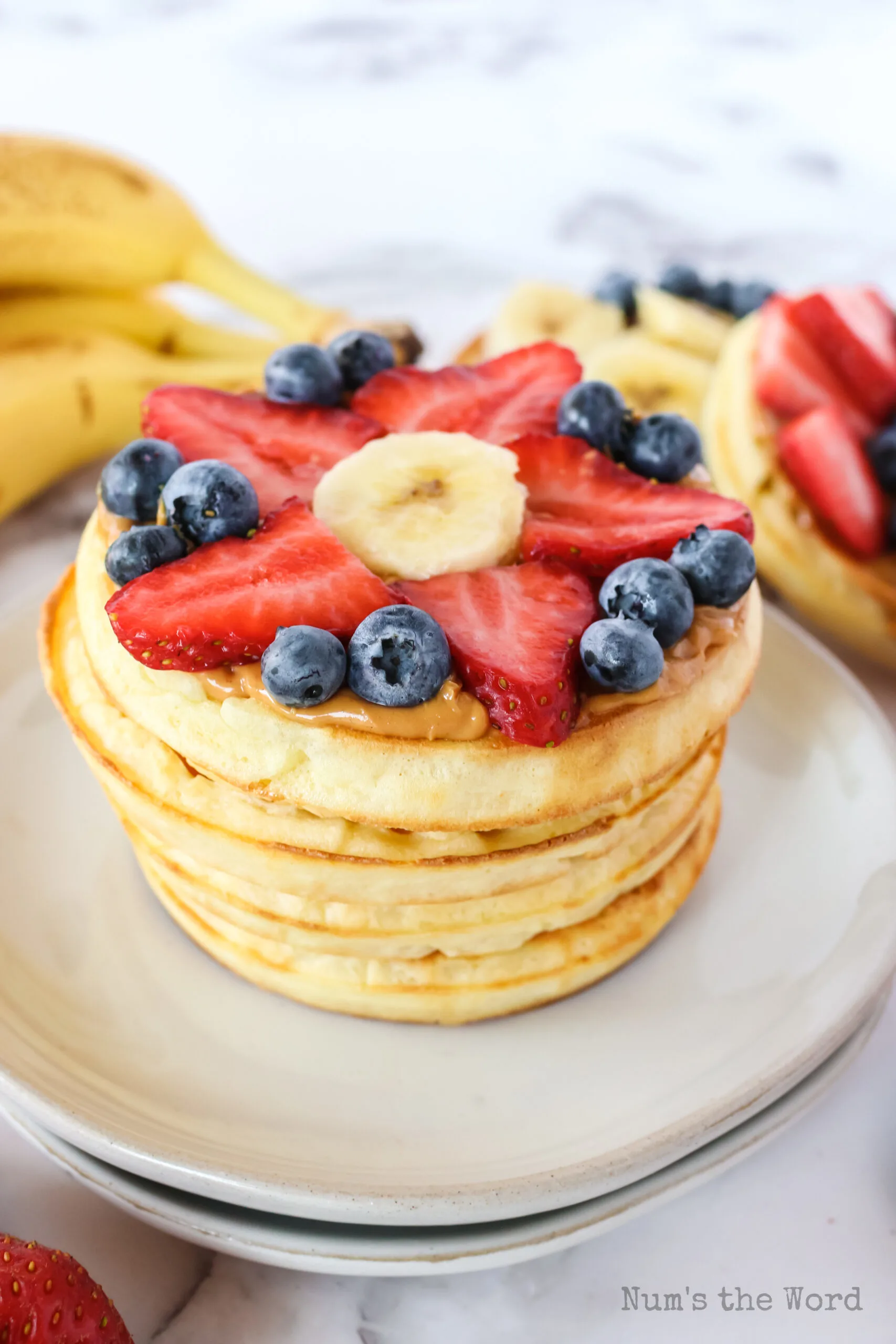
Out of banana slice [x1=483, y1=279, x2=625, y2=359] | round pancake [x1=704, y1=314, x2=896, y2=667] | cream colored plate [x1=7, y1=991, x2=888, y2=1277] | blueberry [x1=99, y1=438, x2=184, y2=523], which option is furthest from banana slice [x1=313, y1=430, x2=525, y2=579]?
banana slice [x1=483, y1=279, x2=625, y2=359]

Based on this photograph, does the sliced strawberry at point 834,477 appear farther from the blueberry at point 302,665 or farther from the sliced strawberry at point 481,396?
the blueberry at point 302,665

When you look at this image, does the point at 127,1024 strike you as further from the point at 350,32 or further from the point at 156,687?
the point at 350,32

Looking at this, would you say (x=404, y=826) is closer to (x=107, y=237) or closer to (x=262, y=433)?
(x=262, y=433)

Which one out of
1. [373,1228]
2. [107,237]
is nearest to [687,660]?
[373,1228]

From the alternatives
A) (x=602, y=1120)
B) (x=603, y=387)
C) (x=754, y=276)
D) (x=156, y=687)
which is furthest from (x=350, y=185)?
(x=602, y=1120)

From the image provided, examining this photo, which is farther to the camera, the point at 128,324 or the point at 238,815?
the point at 128,324

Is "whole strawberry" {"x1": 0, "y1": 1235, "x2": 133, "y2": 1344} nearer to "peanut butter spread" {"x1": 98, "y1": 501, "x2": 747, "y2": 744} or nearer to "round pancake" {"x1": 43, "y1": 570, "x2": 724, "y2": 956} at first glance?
"round pancake" {"x1": 43, "y1": 570, "x2": 724, "y2": 956}
